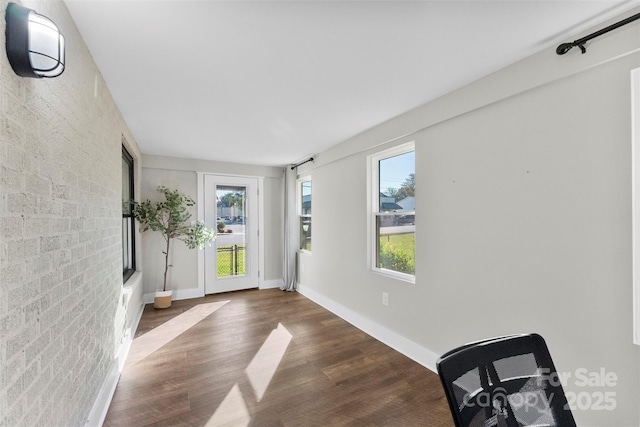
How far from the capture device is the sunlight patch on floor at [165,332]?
272 cm

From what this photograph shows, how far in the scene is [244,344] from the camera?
115 inches

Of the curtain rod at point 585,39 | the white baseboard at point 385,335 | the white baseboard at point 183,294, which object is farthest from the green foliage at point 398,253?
the white baseboard at point 183,294

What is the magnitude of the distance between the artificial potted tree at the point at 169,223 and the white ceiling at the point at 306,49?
1644 millimetres

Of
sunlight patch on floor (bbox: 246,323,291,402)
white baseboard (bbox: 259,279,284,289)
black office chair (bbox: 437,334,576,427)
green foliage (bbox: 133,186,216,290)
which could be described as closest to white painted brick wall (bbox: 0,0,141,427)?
sunlight patch on floor (bbox: 246,323,291,402)

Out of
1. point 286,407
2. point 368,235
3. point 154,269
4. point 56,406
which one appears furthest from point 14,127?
point 154,269

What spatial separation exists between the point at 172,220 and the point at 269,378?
287cm

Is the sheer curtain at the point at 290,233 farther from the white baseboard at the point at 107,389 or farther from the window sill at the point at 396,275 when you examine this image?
the white baseboard at the point at 107,389

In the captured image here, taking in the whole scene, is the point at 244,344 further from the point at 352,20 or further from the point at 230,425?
the point at 352,20

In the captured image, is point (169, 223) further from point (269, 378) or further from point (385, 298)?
point (385, 298)

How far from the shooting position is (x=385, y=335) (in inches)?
116

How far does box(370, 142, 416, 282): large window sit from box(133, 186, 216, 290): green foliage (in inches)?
106

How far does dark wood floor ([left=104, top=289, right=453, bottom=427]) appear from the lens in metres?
1.87

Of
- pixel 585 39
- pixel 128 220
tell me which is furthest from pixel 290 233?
pixel 585 39

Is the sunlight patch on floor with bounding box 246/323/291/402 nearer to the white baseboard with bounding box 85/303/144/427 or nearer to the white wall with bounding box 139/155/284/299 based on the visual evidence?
the white baseboard with bounding box 85/303/144/427
